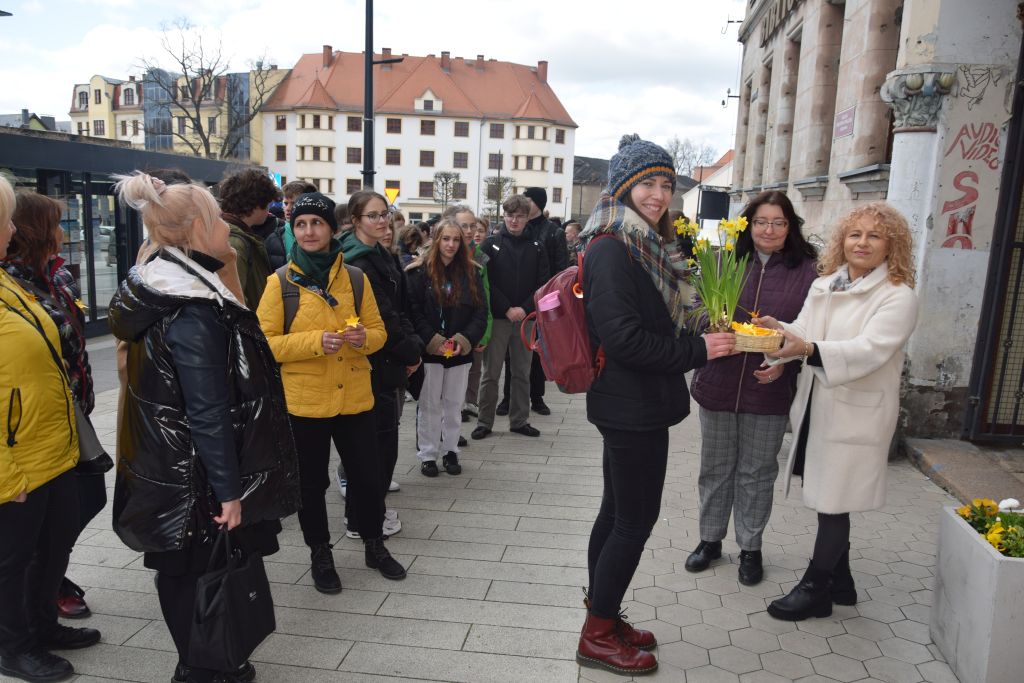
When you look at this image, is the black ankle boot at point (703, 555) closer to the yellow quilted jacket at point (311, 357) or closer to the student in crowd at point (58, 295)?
the yellow quilted jacket at point (311, 357)

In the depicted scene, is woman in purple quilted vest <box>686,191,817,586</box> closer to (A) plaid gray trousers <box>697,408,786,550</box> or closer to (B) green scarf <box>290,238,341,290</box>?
(A) plaid gray trousers <box>697,408,786,550</box>

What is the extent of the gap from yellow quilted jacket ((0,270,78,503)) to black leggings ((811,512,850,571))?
10.9 ft

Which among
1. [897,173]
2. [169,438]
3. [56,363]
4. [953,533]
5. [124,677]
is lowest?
[124,677]

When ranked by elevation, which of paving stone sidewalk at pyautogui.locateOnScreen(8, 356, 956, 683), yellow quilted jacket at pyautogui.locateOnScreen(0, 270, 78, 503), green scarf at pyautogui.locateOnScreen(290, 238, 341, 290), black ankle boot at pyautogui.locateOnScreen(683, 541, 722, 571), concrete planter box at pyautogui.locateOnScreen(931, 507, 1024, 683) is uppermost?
green scarf at pyautogui.locateOnScreen(290, 238, 341, 290)

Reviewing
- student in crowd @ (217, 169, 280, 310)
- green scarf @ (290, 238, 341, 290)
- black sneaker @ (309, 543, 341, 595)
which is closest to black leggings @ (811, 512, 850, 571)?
black sneaker @ (309, 543, 341, 595)

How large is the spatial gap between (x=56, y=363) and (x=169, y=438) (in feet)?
2.23

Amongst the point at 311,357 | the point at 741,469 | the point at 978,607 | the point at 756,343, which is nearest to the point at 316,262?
the point at 311,357

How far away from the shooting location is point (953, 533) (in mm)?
3156

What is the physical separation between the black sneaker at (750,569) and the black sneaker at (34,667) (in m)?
3.17

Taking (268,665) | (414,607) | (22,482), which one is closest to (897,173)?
(414,607)

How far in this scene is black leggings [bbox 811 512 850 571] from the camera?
348 cm

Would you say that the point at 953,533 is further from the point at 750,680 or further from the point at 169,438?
the point at 169,438

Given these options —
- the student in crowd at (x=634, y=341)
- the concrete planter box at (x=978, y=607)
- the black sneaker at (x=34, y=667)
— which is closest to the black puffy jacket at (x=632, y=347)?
the student in crowd at (x=634, y=341)

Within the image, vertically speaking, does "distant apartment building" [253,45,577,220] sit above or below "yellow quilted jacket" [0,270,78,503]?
above
